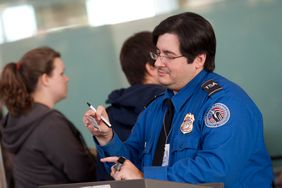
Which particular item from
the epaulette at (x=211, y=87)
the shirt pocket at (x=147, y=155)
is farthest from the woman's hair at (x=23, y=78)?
the epaulette at (x=211, y=87)

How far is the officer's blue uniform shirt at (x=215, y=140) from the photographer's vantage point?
1.33m

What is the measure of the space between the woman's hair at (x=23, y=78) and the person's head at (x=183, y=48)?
926 millimetres

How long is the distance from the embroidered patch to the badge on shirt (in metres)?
0.07

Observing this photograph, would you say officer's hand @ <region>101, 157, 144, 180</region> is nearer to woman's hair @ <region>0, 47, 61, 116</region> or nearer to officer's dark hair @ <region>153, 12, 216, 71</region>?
officer's dark hair @ <region>153, 12, 216, 71</region>

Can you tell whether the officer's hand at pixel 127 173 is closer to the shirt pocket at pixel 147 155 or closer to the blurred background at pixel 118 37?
the shirt pocket at pixel 147 155

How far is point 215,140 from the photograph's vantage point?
4.43ft

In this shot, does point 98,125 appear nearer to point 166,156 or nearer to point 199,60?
point 166,156

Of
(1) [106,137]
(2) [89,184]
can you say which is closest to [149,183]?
(2) [89,184]

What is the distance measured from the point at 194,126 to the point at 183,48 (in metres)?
0.24

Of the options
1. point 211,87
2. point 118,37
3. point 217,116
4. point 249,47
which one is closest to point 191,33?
point 211,87

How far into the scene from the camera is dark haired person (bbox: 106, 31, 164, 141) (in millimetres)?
2105

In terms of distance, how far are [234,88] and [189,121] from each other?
0.17 m

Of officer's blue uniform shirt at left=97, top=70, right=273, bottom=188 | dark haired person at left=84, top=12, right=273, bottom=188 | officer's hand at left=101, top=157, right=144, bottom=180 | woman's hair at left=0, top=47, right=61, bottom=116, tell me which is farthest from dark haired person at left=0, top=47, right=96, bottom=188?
officer's hand at left=101, top=157, right=144, bottom=180

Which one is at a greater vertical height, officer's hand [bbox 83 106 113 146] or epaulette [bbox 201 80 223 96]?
epaulette [bbox 201 80 223 96]
